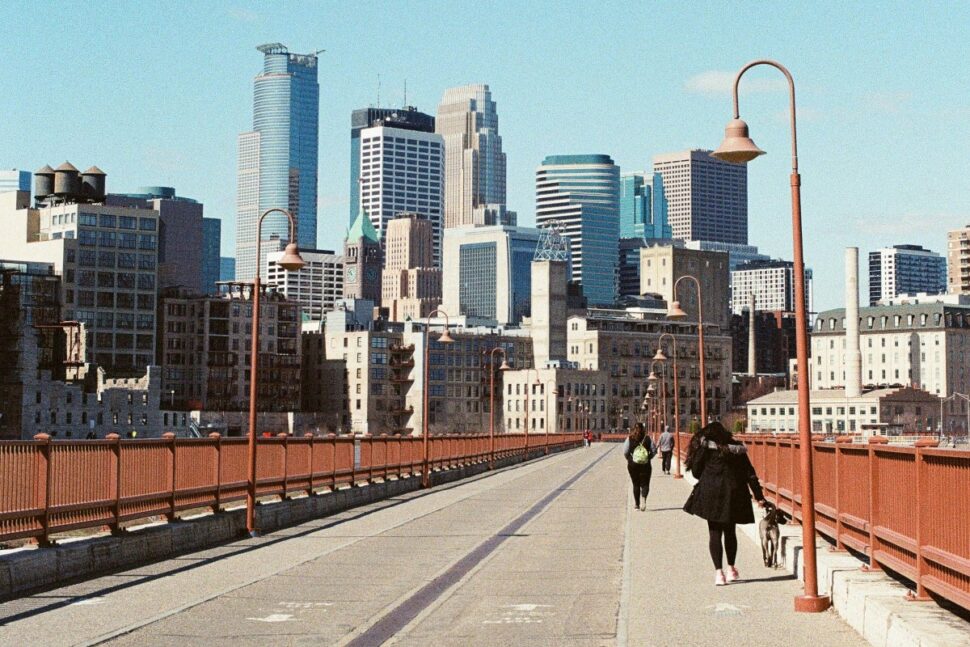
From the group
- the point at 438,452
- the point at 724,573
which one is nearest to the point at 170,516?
the point at 724,573

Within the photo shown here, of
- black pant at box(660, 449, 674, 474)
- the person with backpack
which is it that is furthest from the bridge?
black pant at box(660, 449, 674, 474)

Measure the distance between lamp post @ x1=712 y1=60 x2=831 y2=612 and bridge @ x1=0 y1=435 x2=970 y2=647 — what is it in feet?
1.15

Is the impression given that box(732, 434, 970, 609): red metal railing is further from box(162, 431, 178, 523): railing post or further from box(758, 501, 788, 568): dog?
box(162, 431, 178, 523): railing post

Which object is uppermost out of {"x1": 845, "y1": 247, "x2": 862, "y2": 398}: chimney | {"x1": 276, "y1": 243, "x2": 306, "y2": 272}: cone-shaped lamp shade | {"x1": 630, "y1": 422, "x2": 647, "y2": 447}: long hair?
{"x1": 845, "y1": 247, "x2": 862, "y2": 398}: chimney

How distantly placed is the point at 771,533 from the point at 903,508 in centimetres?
531

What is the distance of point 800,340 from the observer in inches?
634

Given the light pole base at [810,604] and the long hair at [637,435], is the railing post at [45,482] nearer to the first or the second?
the light pole base at [810,604]

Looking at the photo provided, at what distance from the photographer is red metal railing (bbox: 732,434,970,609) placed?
37.6 feet

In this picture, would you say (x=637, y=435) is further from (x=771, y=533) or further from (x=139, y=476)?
(x=139, y=476)

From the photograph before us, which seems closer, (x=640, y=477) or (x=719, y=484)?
(x=719, y=484)

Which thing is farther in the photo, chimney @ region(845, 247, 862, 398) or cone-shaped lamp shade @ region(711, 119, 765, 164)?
chimney @ region(845, 247, 862, 398)

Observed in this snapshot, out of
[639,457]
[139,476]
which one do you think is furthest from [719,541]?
[639,457]

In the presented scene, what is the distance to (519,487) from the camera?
4700 cm

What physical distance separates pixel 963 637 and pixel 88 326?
181482 millimetres
